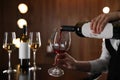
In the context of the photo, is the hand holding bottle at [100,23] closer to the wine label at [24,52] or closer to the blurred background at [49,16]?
the wine label at [24,52]

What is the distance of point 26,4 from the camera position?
4051 mm

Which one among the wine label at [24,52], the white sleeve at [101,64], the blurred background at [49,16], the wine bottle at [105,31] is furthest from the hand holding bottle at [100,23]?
the blurred background at [49,16]

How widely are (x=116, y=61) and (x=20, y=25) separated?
2.98 meters

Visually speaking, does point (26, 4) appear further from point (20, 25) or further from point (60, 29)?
point (60, 29)

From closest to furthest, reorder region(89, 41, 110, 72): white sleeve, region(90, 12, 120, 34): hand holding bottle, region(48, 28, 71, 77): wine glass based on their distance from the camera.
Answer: region(90, 12, 120, 34): hand holding bottle
region(48, 28, 71, 77): wine glass
region(89, 41, 110, 72): white sleeve

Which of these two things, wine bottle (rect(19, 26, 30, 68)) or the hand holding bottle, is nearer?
the hand holding bottle

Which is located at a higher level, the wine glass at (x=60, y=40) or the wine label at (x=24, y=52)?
the wine glass at (x=60, y=40)

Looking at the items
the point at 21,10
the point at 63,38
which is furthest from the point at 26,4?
the point at 63,38

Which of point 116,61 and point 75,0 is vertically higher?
point 75,0

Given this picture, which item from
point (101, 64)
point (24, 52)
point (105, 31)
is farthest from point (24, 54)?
point (105, 31)

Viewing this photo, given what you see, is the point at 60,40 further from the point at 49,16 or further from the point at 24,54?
the point at 49,16

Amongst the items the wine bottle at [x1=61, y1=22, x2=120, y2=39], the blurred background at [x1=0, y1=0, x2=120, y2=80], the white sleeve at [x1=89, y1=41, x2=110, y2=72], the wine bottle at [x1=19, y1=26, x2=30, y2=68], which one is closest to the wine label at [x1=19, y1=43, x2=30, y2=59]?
the wine bottle at [x1=19, y1=26, x2=30, y2=68]

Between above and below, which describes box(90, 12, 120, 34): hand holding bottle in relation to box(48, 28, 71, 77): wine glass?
above

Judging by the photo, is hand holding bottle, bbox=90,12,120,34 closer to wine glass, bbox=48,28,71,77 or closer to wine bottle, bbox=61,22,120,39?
wine bottle, bbox=61,22,120,39
